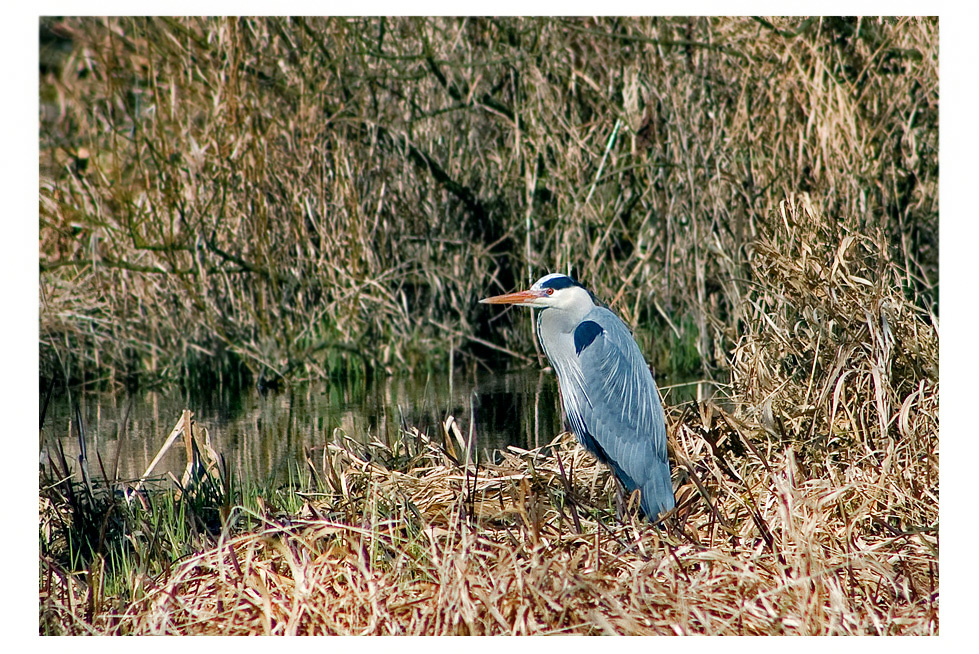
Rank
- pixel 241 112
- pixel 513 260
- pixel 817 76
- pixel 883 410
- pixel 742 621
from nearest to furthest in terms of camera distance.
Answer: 1. pixel 742 621
2. pixel 883 410
3. pixel 817 76
4. pixel 241 112
5. pixel 513 260

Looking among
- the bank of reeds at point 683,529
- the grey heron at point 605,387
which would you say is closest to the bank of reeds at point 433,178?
the bank of reeds at point 683,529

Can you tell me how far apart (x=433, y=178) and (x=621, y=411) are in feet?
8.25

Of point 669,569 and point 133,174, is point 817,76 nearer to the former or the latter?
point 669,569

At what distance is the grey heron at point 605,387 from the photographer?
3137 millimetres

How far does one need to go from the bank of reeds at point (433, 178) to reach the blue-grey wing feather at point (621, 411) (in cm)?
147

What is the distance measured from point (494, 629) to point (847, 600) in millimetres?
947

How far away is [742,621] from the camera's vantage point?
257 cm

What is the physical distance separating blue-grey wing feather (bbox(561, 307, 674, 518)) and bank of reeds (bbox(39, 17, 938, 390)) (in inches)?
57.9

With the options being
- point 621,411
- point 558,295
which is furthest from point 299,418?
point 621,411

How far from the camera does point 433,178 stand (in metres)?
5.38

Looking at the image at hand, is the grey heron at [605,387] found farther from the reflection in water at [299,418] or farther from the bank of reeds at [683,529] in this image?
the reflection in water at [299,418]

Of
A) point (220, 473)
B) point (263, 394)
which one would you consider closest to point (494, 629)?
point (220, 473)

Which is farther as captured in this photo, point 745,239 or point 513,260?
point 513,260

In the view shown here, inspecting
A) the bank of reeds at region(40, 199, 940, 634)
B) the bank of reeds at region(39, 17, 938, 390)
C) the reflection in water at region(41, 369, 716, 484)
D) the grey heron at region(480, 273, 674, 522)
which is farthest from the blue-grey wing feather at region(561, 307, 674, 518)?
A: the bank of reeds at region(39, 17, 938, 390)
